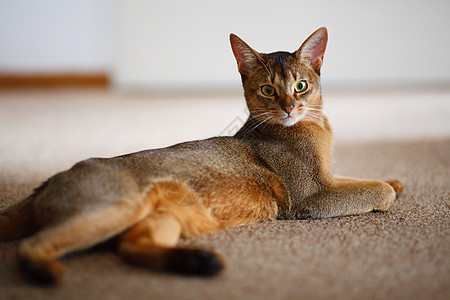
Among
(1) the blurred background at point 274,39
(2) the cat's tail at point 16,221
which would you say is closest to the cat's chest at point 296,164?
(2) the cat's tail at point 16,221

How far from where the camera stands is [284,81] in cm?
148

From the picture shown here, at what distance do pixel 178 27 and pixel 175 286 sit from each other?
157 inches

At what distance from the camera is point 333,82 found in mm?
4688

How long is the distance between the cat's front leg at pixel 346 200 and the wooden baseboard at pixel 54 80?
4.59m

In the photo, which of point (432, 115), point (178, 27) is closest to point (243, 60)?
point (432, 115)

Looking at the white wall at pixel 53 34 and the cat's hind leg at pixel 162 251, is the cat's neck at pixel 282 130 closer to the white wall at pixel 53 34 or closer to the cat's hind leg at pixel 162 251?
the cat's hind leg at pixel 162 251

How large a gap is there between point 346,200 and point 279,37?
11.0 ft

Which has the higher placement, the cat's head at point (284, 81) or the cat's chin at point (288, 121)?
the cat's head at point (284, 81)

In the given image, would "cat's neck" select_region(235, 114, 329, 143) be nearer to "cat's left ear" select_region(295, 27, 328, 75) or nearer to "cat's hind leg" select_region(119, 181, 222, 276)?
"cat's left ear" select_region(295, 27, 328, 75)

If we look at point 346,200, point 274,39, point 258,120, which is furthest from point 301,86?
point 274,39

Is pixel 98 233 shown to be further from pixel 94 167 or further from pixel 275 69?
pixel 275 69

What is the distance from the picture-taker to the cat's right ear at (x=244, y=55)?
1563 mm

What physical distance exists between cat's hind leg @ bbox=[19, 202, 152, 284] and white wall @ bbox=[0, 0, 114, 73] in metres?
4.51

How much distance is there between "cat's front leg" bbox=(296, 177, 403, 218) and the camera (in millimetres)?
1381
